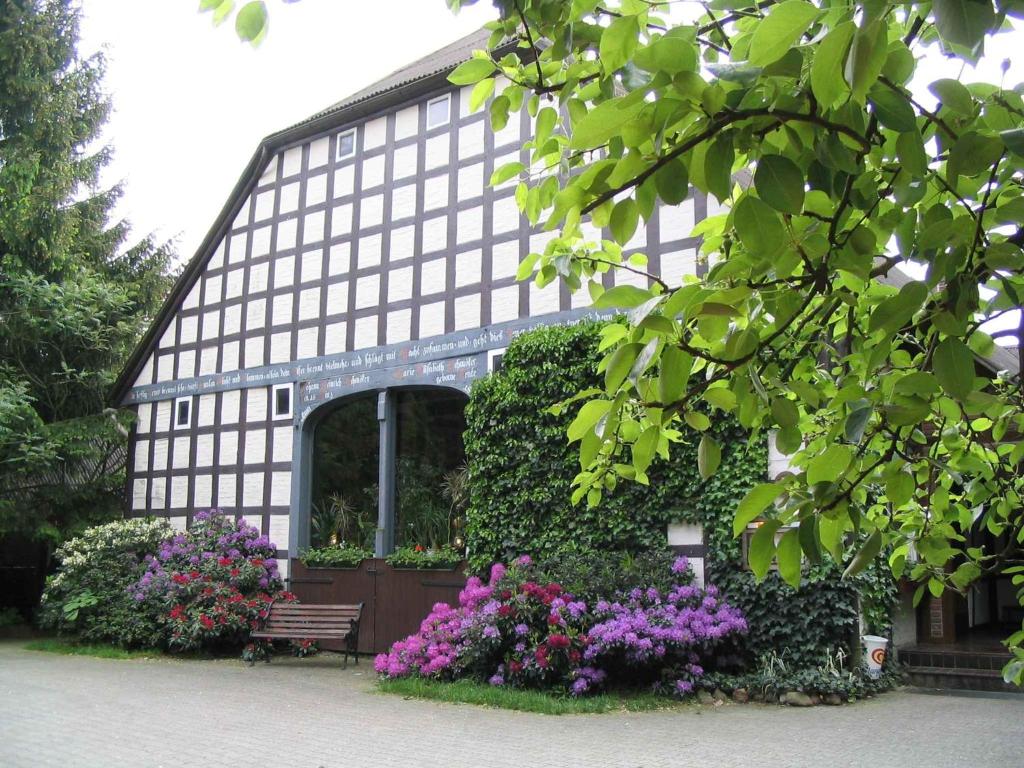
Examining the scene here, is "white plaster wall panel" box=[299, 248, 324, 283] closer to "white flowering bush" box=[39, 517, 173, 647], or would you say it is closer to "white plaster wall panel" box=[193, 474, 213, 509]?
"white plaster wall panel" box=[193, 474, 213, 509]

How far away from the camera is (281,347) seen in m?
13.7

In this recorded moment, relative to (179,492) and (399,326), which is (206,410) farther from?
(399,326)

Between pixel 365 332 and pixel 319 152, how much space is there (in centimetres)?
309

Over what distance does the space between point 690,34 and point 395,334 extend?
11.4 metres

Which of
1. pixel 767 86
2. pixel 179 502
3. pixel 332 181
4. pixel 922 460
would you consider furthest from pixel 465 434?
pixel 767 86

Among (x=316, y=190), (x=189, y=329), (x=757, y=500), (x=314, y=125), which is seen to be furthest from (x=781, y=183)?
(x=189, y=329)

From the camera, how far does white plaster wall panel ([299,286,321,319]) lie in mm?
13484

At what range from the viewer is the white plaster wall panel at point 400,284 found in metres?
12.6

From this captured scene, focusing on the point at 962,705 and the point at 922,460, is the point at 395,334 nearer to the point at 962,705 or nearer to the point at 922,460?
the point at 962,705

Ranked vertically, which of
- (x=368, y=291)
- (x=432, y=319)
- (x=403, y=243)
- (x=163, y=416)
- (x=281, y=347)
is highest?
(x=403, y=243)

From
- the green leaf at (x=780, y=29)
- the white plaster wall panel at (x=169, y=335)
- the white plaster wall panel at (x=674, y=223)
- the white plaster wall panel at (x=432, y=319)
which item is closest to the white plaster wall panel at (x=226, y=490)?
the white plaster wall panel at (x=169, y=335)

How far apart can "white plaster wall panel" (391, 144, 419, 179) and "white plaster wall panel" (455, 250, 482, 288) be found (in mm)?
1663

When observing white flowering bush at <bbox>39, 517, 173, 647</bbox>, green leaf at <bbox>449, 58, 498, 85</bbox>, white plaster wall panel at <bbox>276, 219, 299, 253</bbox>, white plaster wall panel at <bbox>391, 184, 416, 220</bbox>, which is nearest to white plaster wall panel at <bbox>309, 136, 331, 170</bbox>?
white plaster wall panel at <bbox>276, 219, 299, 253</bbox>

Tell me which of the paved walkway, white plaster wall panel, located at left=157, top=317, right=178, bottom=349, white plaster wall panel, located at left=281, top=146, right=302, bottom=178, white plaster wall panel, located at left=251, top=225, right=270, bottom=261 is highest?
white plaster wall panel, located at left=281, top=146, right=302, bottom=178
